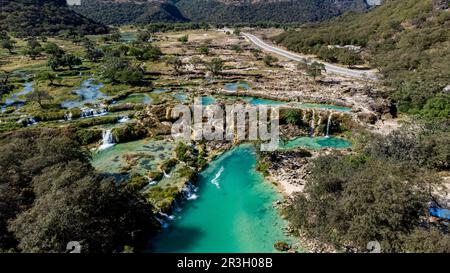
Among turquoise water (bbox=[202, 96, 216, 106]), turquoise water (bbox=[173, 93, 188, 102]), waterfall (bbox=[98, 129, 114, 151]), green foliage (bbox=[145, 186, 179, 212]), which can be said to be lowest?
green foliage (bbox=[145, 186, 179, 212])

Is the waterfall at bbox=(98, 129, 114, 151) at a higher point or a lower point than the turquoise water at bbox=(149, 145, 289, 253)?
higher

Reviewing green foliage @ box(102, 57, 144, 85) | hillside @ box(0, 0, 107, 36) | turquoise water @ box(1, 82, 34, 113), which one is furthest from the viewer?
hillside @ box(0, 0, 107, 36)

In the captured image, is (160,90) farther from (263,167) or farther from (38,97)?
(263,167)

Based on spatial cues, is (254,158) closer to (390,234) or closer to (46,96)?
(390,234)

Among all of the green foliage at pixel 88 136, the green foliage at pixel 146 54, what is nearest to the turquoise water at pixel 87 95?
the green foliage at pixel 88 136

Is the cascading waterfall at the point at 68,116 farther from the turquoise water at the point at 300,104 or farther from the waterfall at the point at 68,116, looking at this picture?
the turquoise water at the point at 300,104

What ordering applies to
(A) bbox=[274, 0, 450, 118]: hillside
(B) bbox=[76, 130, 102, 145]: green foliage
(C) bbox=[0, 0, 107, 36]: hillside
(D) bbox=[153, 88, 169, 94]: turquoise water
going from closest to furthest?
1. (B) bbox=[76, 130, 102, 145]: green foliage
2. (A) bbox=[274, 0, 450, 118]: hillside
3. (D) bbox=[153, 88, 169, 94]: turquoise water
4. (C) bbox=[0, 0, 107, 36]: hillside

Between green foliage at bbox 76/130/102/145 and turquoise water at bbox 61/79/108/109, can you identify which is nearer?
green foliage at bbox 76/130/102/145

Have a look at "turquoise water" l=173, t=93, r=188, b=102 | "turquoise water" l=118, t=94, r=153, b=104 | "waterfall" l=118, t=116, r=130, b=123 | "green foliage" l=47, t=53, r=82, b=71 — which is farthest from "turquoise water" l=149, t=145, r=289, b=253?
"green foliage" l=47, t=53, r=82, b=71

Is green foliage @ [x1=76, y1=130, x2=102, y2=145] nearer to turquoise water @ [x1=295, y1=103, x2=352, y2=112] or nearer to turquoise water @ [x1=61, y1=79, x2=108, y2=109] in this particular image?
turquoise water @ [x1=61, y1=79, x2=108, y2=109]
